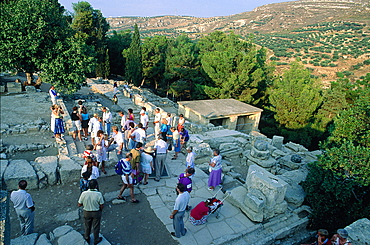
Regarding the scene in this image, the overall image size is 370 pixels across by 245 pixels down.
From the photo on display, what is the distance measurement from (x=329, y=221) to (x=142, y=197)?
17.8 ft

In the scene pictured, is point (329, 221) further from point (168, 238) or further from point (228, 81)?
point (228, 81)

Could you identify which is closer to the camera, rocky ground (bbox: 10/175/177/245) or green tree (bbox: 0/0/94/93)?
rocky ground (bbox: 10/175/177/245)

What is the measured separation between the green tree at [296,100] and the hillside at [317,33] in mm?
21652

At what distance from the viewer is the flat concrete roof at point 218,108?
1917 cm

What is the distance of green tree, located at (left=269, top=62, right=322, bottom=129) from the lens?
23.0m

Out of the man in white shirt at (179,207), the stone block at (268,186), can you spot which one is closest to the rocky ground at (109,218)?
the man in white shirt at (179,207)

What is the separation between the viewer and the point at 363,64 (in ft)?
157

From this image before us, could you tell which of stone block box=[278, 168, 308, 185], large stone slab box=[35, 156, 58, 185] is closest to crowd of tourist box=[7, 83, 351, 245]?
large stone slab box=[35, 156, 58, 185]

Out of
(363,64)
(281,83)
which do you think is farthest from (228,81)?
(363,64)

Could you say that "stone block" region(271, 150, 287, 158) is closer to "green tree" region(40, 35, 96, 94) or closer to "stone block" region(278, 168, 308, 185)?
"stone block" region(278, 168, 308, 185)

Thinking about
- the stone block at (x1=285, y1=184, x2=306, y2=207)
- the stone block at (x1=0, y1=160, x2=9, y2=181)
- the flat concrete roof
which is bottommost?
the flat concrete roof

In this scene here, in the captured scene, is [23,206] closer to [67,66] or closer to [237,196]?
[237,196]

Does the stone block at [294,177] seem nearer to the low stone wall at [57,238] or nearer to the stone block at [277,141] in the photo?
the stone block at [277,141]

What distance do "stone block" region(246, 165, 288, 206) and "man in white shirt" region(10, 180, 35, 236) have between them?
5.56 m
